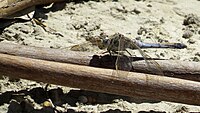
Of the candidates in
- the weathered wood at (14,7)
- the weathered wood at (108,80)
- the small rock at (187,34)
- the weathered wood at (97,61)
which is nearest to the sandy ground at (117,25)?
the small rock at (187,34)

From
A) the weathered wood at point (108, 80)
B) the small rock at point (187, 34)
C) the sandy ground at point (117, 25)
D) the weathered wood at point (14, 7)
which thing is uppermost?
the weathered wood at point (14, 7)

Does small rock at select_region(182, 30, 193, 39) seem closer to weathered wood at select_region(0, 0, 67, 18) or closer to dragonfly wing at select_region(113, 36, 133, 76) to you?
dragonfly wing at select_region(113, 36, 133, 76)

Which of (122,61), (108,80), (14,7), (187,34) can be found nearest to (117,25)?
(187,34)

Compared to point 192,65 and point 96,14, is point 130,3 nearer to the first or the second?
point 96,14

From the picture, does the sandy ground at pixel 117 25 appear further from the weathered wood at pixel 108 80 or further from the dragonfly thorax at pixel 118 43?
the weathered wood at pixel 108 80

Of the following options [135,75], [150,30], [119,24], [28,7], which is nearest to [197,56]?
[150,30]

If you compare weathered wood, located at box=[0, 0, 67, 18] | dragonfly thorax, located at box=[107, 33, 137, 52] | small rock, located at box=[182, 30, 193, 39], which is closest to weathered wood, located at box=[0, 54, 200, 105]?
dragonfly thorax, located at box=[107, 33, 137, 52]
